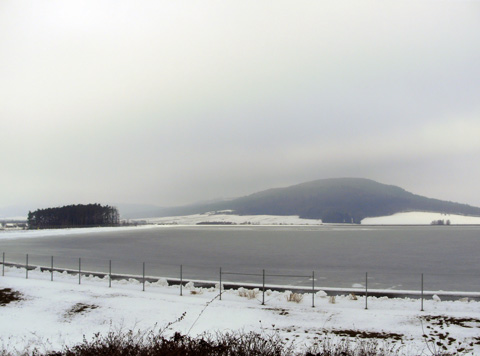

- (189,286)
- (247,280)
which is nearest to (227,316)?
(189,286)

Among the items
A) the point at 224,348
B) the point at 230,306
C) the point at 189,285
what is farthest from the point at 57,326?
the point at 224,348

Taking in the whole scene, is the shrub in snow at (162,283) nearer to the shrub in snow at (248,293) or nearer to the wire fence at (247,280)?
the wire fence at (247,280)

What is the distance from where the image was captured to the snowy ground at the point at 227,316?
A: 1575cm

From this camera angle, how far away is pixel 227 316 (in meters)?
18.6

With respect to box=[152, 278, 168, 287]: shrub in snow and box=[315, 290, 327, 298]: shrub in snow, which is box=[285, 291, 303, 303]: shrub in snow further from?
box=[152, 278, 168, 287]: shrub in snow

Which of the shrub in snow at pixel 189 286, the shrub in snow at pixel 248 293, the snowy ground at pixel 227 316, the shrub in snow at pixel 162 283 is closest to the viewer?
the snowy ground at pixel 227 316

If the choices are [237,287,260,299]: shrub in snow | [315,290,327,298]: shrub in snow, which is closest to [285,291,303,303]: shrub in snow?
[315,290,327,298]: shrub in snow

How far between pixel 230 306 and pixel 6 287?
13.8m

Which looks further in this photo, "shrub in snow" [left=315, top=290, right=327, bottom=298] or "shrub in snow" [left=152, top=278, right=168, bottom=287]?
"shrub in snow" [left=152, top=278, right=168, bottom=287]

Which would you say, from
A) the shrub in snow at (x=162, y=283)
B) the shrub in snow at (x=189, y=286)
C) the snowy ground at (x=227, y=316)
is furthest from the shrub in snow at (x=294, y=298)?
the shrub in snow at (x=162, y=283)

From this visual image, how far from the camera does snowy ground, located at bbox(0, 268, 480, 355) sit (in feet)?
51.7

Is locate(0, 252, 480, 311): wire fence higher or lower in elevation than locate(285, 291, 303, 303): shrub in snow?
lower

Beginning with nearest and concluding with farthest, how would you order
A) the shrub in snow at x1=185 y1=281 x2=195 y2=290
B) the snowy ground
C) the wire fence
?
the snowy ground → the wire fence → the shrub in snow at x1=185 y1=281 x2=195 y2=290

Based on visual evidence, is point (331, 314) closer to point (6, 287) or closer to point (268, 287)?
point (268, 287)
